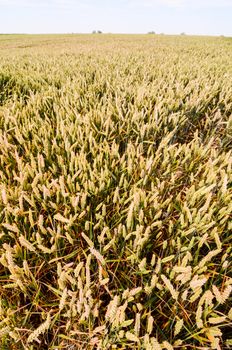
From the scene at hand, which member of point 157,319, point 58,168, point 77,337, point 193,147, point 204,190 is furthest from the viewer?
point 193,147

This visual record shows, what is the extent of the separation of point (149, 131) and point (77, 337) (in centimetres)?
147

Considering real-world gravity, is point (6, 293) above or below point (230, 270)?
below

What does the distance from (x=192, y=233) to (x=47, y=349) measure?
0.72 metres

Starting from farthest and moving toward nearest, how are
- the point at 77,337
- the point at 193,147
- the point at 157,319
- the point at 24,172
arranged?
the point at 193,147 → the point at 24,172 → the point at 157,319 → the point at 77,337

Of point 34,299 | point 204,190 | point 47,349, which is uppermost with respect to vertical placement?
point 204,190

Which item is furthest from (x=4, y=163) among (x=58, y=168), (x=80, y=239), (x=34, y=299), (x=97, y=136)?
(x=34, y=299)

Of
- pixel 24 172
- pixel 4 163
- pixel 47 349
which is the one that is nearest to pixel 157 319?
pixel 47 349

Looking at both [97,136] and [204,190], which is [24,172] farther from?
[204,190]

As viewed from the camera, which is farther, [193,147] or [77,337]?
[193,147]

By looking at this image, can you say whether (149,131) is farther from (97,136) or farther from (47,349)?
(47,349)

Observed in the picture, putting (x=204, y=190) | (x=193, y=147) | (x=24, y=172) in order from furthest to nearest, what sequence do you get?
(x=193, y=147) < (x=24, y=172) < (x=204, y=190)

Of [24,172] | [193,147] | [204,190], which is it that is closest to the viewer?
[204,190]

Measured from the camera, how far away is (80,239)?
1336 millimetres

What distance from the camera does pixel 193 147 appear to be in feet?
5.93
